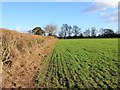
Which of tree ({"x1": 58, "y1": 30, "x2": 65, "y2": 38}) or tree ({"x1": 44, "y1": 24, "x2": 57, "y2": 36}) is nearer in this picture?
tree ({"x1": 44, "y1": 24, "x2": 57, "y2": 36})

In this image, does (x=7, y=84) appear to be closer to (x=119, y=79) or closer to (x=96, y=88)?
(x=96, y=88)

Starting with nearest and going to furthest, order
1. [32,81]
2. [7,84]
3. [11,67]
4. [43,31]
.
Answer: [7,84], [32,81], [11,67], [43,31]

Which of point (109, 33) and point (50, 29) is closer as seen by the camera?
point (50, 29)

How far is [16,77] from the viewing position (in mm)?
11055

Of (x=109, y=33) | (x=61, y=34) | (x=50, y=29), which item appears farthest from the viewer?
(x=61, y=34)

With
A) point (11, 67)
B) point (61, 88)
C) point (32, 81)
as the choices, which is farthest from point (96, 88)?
point (11, 67)

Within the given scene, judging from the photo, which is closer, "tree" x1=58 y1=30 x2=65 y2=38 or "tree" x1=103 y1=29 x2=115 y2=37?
"tree" x1=103 y1=29 x2=115 y2=37

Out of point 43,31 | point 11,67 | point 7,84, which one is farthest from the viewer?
point 43,31

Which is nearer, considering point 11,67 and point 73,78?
point 73,78

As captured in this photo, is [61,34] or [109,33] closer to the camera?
[109,33]

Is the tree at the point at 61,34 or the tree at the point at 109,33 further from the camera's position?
the tree at the point at 61,34

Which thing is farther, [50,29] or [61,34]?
Result: [61,34]

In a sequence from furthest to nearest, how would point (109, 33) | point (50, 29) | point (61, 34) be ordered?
1. point (61, 34)
2. point (109, 33)
3. point (50, 29)

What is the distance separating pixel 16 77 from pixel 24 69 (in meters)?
2.16
